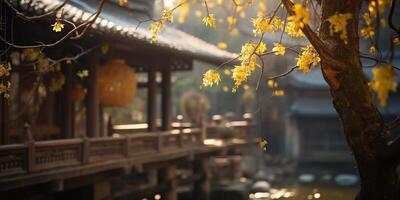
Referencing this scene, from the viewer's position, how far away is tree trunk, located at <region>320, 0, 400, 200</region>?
189 inches

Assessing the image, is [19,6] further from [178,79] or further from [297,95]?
[178,79]

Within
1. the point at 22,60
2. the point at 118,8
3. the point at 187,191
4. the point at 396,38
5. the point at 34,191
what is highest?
the point at 118,8

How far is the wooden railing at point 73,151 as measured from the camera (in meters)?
8.30

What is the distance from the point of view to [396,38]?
4773 mm

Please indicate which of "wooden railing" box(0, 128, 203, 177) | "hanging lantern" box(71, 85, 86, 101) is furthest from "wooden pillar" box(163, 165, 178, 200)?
"hanging lantern" box(71, 85, 86, 101)

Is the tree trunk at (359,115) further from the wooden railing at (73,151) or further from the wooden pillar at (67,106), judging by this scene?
the wooden pillar at (67,106)

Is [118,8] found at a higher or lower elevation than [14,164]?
higher

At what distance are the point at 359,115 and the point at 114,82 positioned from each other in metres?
8.46

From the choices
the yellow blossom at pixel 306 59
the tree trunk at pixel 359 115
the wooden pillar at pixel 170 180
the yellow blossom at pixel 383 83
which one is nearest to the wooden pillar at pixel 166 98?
the wooden pillar at pixel 170 180

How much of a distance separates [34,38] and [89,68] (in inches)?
52.3

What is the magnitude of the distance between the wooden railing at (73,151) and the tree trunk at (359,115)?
5181 mm

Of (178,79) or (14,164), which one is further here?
(178,79)

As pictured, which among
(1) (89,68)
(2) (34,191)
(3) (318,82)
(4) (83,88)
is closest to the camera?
(2) (34,191)

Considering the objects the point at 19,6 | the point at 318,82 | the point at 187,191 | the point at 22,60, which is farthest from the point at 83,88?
the point at 318,82
